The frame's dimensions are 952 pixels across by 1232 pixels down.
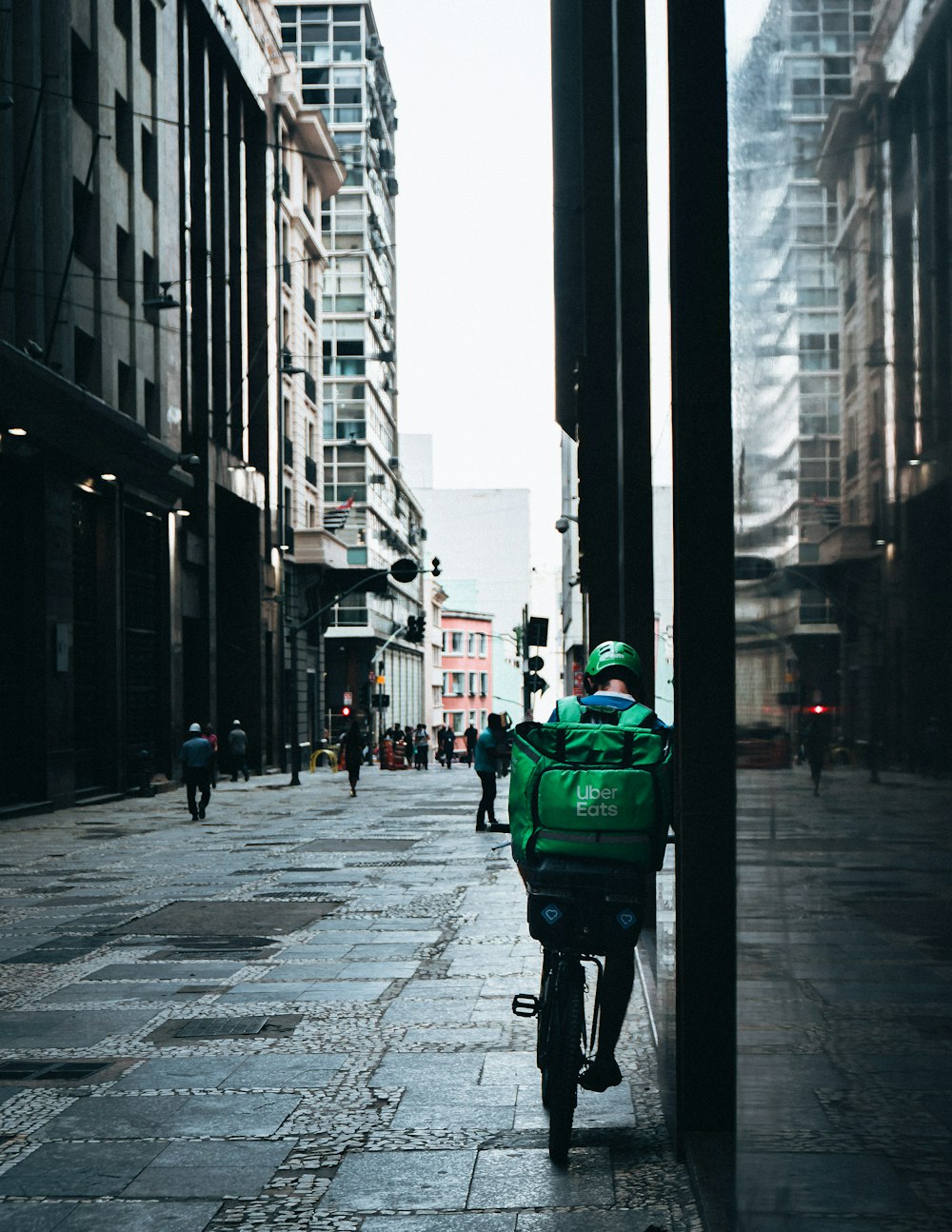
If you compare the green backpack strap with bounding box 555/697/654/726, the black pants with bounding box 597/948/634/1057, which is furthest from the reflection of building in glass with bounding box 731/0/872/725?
the black pants with bounding box 597/948/634/1057

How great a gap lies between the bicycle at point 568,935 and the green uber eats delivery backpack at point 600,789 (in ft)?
0.24

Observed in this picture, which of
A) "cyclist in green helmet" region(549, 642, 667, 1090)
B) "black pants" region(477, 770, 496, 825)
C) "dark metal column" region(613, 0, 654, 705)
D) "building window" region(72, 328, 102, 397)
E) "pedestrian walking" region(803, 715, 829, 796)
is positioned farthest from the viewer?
"building window" region(72, 328, 102, 397)

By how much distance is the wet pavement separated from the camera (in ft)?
14.6

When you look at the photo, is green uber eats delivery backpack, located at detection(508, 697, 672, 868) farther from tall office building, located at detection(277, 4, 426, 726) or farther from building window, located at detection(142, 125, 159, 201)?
tall office building, located at detection(277, 4, 426, 726)

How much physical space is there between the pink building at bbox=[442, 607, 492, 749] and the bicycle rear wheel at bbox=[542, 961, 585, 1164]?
386 ft

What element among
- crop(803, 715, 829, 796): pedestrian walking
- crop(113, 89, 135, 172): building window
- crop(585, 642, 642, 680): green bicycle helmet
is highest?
crop(113, 89, 135, 172): building window

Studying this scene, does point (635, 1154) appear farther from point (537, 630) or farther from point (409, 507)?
point (409, 507)

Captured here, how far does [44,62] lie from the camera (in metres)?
25.2

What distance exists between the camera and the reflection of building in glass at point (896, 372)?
1.61 m

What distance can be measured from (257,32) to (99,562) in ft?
84.0

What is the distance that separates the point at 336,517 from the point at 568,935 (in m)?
57.1

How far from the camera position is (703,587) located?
4.59 metres

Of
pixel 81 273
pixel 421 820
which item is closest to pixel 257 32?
pixel 81 273

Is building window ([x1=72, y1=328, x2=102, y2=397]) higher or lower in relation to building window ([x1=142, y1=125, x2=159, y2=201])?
lower
